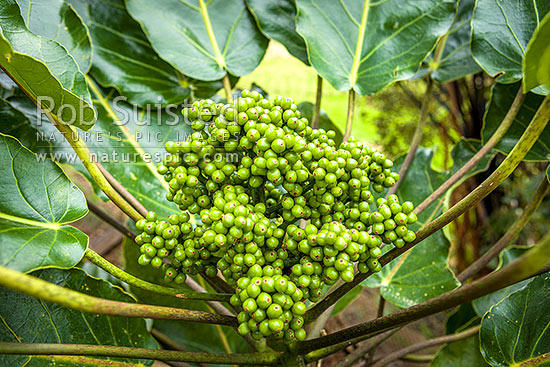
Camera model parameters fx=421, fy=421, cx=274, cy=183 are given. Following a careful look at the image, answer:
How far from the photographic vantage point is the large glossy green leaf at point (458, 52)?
3.10ft

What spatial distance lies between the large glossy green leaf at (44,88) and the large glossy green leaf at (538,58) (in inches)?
21.9

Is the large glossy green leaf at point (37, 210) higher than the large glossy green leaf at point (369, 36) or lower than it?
lower

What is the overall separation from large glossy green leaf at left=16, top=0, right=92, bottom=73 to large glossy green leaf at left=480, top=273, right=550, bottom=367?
2.75 ft

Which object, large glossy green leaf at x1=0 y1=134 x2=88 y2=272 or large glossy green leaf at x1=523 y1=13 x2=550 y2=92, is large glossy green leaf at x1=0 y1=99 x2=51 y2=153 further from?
large glossy green leaf at x1=523 y1=13 x2=550 y2=92

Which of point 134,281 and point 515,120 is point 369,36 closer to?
point 515,120

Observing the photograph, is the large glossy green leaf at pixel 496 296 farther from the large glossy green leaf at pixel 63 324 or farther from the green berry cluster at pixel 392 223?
the large glossy green leaf at pixel 63 324

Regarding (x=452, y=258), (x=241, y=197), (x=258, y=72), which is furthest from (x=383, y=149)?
(x=241, y=197)

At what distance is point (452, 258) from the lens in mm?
1538

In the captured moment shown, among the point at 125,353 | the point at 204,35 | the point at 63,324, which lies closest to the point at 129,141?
the point at 204,35

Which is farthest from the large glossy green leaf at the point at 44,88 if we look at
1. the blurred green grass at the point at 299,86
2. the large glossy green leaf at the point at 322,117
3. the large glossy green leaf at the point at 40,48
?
the blurred green grass at the point at 299,86

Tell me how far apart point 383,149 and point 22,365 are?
1722 millimetres

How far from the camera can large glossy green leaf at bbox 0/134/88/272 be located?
0.51 m

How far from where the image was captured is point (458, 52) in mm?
966

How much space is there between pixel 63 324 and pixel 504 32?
34.8 inches
